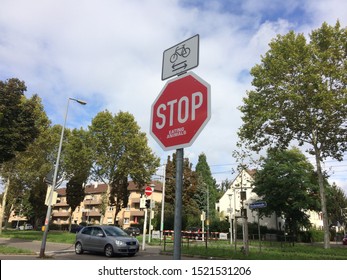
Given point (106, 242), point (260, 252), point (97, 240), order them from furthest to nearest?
point (260, 252) < point (97, 240) < point (106, 242)

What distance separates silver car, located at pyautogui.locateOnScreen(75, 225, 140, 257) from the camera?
Answer: 15.6 meters

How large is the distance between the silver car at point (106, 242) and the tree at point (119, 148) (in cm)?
2172

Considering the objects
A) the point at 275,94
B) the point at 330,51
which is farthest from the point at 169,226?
the point at 330,51

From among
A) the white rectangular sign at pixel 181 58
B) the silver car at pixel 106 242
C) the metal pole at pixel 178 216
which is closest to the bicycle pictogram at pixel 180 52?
the white rectangular sign at pixel 181 58

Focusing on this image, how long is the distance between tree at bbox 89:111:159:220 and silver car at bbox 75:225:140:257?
71.3ft

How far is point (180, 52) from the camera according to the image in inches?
132

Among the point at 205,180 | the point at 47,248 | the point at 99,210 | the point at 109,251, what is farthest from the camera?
the point at 99,210

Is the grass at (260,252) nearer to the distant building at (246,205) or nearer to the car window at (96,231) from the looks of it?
the car window at (96,231)

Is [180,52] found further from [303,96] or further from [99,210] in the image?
[99,210]

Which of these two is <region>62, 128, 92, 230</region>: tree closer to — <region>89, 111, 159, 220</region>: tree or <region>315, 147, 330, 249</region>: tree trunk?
<region>89, 111, 159, 220</region>: tree

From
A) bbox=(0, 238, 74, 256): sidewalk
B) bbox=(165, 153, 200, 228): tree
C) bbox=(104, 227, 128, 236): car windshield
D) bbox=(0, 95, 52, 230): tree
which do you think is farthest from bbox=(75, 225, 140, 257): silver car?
bbox=(165, 153, 200, 228): tree

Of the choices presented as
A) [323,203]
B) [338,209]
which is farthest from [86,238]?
[338,209]

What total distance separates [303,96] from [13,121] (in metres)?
21.8

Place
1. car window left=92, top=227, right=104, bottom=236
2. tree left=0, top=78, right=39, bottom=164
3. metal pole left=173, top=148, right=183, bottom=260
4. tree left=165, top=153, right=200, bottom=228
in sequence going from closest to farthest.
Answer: metal pole left=173, top=148, right=183, bottom=260
car window left=92, top=227, right=104, bottom=236
tree left=0, top=78, right=39, bottom=164
tree left=165, top=153, right=200, bottom=228
